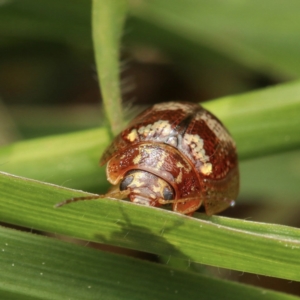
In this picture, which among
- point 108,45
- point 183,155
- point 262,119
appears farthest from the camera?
point 262,119

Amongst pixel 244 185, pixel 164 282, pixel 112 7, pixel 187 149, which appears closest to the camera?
pixel 164 282

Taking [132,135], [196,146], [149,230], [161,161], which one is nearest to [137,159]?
[161,161]

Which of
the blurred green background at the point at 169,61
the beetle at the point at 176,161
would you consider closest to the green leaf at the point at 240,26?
the blurred green background at the point at 169,61

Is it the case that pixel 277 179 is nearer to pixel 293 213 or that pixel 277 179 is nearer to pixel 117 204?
pixel 293 213

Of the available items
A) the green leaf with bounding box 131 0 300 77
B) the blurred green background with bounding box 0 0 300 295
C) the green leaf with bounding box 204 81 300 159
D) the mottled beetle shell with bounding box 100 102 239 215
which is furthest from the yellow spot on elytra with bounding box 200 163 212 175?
the green leaf with bounding box 131 0 300 77

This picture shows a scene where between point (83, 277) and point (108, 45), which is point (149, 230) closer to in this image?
point (83, 277)

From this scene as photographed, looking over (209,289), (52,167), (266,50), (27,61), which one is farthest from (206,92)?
(209,289)
